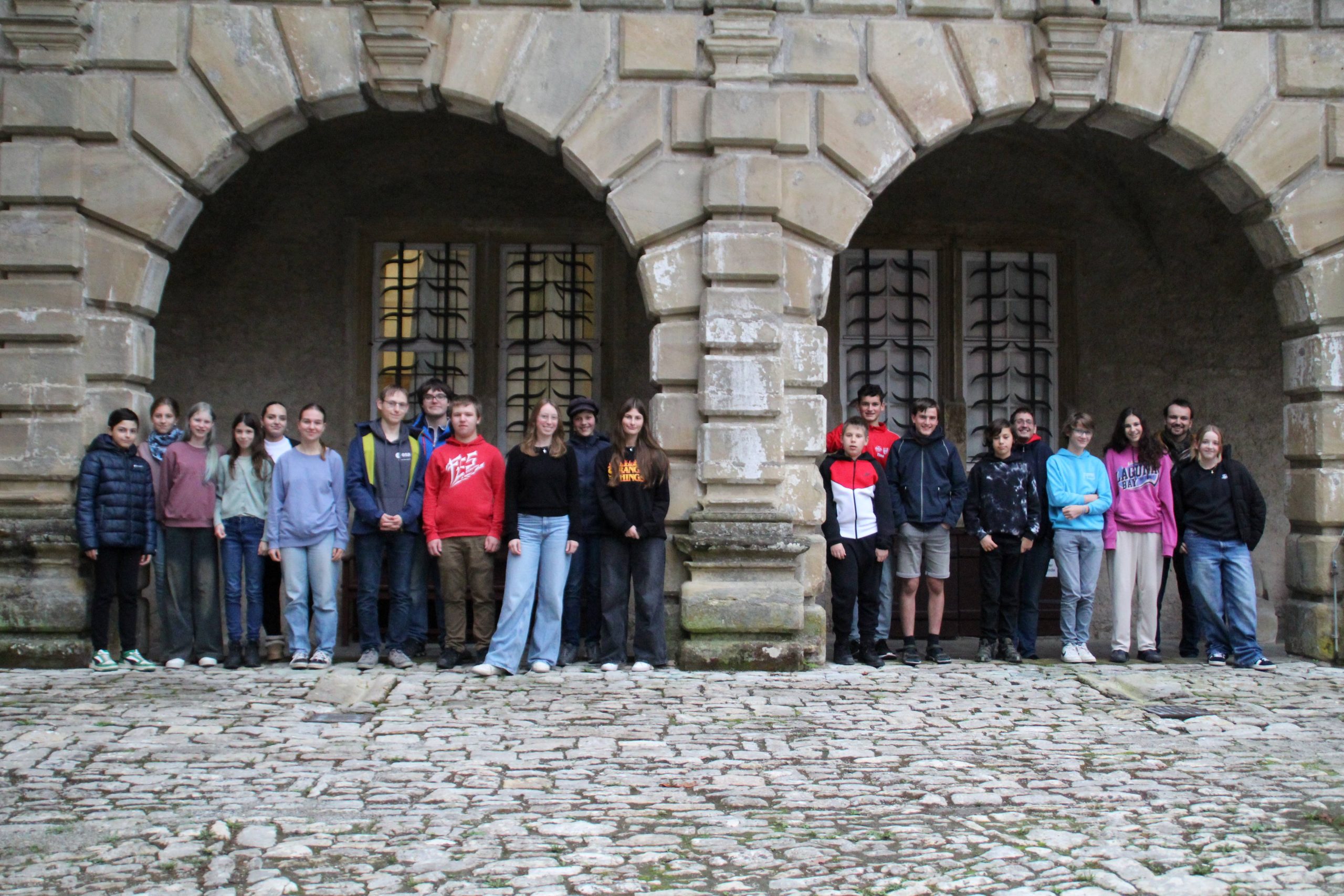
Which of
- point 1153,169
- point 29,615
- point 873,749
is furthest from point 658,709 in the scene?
point 1153,169

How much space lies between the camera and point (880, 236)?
11125 mm

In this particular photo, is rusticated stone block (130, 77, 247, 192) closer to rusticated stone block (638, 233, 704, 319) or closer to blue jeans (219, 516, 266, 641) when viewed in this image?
blue jeans (219, 516, 266, 641)

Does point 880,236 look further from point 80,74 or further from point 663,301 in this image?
point 80,74

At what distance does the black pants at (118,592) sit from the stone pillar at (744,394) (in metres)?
3.31

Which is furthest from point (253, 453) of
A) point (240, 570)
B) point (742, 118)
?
point (742, 118)

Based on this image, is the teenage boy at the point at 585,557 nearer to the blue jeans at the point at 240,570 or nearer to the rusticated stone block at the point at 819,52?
the blue jeans at the point at 240,570

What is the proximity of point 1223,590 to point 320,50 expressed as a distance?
264 inches

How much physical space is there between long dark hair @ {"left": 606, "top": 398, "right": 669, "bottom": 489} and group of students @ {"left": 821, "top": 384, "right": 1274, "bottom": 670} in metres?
1.13

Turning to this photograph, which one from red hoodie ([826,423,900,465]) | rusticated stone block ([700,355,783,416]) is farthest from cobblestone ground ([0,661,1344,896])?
red hoodie ([826,423,900,465])

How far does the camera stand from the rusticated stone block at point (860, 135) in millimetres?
8156

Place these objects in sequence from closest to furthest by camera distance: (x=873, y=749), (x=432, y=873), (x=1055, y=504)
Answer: (x=432, y=873) → (x=873, y=749) → (x=1055, y=504)

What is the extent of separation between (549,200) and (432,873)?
7.55m

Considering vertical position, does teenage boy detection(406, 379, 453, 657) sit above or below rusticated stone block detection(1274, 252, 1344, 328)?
below

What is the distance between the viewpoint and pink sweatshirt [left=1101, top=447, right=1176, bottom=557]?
8547 mm
